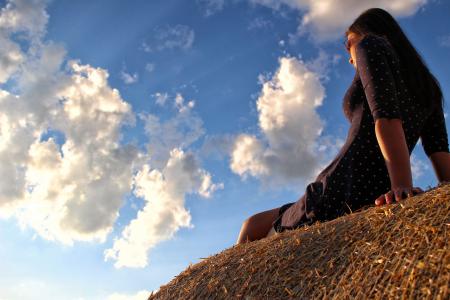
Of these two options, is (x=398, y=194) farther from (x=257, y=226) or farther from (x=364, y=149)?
(x=257, y=226)

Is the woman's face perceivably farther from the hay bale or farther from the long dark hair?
the hay bale

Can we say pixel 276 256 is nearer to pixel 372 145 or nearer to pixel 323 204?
pixel 323 204

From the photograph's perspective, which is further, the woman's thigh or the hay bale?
the woman's thigh

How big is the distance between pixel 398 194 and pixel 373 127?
2.09ft

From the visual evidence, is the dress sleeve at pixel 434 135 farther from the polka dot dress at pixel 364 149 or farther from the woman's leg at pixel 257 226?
the woman's leg at pixel 257 226

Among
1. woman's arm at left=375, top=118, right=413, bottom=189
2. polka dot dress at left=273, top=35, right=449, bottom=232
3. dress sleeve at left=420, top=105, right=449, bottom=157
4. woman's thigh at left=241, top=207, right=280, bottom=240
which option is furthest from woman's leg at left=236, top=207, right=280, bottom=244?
dress sleeve at left=420, top=105, right=449, bottom=157

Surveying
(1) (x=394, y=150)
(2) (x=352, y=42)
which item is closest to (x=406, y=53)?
(2) (x=352, y=42)

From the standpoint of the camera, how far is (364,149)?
3.58m

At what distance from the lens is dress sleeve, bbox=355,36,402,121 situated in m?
3.37

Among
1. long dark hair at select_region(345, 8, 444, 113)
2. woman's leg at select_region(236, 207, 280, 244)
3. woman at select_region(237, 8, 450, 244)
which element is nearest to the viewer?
woman at select_region(237, 8, 450, 244)

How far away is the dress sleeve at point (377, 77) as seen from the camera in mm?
3369

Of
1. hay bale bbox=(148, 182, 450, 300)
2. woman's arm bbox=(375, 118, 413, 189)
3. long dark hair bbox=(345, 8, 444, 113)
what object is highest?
long dark hair bbox=(345, 8, 444, 113)

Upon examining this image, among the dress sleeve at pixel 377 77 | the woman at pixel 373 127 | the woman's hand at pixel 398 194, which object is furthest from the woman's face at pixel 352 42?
the woman's hand at pixel 398 194

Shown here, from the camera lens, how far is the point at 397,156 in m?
3.22
